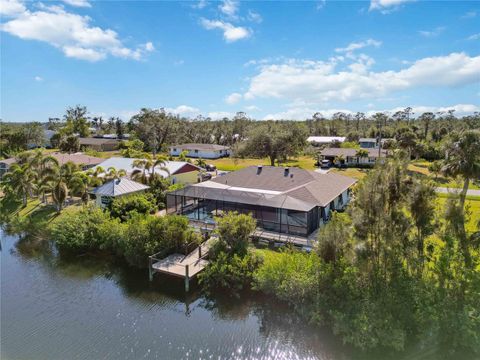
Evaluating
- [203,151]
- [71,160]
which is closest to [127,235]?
[71,160]

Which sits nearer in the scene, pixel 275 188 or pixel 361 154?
pixel 275 188

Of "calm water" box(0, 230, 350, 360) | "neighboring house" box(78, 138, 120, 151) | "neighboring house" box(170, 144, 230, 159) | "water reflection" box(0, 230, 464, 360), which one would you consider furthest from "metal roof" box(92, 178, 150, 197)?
"neighboring house" box(78, 138, 120, 151)

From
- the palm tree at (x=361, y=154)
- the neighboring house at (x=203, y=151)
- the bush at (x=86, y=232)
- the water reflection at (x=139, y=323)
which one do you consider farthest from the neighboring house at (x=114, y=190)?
the palm tree at (x=361, y=154)

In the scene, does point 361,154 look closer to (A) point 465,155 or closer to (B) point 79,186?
(A) point 465,155

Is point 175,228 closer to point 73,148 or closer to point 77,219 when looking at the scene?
point 77,219

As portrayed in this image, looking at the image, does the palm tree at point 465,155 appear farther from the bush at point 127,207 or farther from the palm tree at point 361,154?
the palm tree at point 361,154

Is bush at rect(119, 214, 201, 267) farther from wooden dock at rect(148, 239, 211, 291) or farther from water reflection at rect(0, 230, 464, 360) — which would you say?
water reflection at rect(0, 230, 464, 360)

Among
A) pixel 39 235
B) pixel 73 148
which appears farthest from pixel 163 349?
pixel 73 148
